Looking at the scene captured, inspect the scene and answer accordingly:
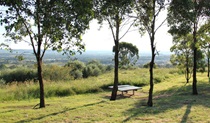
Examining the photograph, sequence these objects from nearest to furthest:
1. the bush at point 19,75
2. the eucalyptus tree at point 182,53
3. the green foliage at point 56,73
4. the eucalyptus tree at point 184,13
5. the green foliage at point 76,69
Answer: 1. the eucalyptus tree at point 184,13
2. the eucalyptus tree at point 182,53
3. the green foliage at point 56,73
4. the bush at point 19,75
5. the green foliage at point 76,69

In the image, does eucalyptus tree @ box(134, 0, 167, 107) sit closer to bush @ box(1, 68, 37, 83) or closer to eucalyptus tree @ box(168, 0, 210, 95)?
eucalyptus tree @ box(168, 0, 210, 95)

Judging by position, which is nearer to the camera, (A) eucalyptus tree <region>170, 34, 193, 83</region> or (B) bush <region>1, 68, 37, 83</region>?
(A) eucalyptus tree <region>170, 34, 193, 83</region>

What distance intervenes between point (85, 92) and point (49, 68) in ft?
25.4

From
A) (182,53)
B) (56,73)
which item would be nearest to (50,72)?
(56,73)

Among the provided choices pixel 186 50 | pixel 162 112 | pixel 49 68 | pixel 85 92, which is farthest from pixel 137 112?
pixel 49 68

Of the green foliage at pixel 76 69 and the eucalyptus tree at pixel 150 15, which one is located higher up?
the eucalyptus tree at pixel 150 15

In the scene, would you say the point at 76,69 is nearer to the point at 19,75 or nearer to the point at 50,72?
the point at 19,75

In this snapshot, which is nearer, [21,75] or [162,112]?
[162,112]

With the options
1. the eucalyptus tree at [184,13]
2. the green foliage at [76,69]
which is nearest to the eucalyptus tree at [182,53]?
the eucalyptus tree at [184,13]

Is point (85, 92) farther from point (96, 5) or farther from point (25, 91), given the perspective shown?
point (96, 5)

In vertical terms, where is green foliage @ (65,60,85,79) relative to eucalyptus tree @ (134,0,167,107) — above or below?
below

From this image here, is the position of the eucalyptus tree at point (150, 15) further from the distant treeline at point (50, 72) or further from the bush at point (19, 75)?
the bush at point (19, 75)

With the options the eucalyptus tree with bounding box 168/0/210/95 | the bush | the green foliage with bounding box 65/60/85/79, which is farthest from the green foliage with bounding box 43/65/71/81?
the eucalyptus tree with bounding box 168/0/210/95

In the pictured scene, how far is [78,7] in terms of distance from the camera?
6.44 meters
